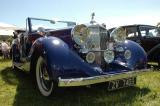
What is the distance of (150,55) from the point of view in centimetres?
812

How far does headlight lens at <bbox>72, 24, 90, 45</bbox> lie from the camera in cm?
451

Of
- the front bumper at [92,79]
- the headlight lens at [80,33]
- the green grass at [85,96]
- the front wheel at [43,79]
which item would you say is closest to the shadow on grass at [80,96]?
the green grass at [85,96]

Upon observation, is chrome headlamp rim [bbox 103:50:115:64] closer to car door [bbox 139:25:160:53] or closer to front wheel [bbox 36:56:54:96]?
front wheel [bbox 36:56:54:96]

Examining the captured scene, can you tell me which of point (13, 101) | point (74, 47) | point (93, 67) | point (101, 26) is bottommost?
point (13, 101)

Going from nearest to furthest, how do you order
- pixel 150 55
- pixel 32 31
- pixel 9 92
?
pixel 9 92 < pixel 32 31 < pixel 150 55

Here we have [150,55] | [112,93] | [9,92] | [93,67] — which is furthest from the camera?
[150,55]

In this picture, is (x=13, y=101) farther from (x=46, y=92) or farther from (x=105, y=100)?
(x=105, y=100)

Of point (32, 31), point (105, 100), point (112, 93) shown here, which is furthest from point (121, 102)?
point (32, 31)

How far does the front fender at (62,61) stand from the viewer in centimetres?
412

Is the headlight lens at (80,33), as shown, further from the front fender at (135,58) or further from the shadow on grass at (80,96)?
the front fender at (135,58)

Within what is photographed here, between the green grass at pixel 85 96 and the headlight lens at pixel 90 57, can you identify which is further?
the headlight lens at pixel 90 57

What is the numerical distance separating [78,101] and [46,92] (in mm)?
589

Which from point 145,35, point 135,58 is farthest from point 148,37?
point 135,58

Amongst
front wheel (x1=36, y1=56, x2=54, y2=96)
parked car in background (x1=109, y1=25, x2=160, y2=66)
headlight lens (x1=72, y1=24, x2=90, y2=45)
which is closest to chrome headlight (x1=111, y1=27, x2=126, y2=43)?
headlight lens (x1=72, y1=24, x2=90, y2=45)
